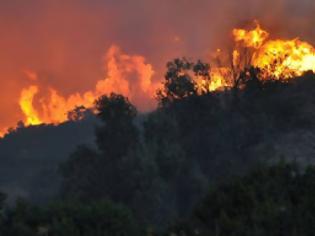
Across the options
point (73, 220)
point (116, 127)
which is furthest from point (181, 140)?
point (73, 220)

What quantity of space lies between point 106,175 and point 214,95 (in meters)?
15.9

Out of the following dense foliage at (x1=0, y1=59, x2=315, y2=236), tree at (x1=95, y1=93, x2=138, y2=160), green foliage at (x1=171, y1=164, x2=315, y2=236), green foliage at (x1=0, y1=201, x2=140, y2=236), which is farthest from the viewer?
tree at (x1=95, y1=93, x2=138, y2=160)

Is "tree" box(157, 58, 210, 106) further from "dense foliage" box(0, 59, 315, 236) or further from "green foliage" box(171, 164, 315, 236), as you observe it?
"green foliage" box(171, 164, 315, 236)

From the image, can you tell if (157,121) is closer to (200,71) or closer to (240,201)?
(200,71)

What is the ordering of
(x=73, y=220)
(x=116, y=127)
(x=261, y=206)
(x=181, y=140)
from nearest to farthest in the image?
1. (x=261, y=206)
2. (x=73, y=220)
3. (x=116, y=127)
4. (x=181, y=140)

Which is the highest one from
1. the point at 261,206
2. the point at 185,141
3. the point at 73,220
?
the point at 185,141

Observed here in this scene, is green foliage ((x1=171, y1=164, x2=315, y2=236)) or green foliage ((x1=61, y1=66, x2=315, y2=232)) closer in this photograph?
green foliage ((x1=171, y1=164, x2=315, y2=236))

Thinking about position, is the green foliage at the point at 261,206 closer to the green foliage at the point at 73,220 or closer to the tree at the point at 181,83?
the green foliage at the point at 73,220

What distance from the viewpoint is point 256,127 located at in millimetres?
63281

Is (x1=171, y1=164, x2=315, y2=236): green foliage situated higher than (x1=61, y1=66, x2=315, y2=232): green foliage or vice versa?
(x1=61, y1=66, x2=315, y2=232): green foliage

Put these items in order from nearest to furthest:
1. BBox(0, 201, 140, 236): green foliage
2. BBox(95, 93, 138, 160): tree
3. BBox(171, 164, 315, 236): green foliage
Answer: BBox(0, 201, 140, 236): green foliage → BBox(171, 164, 315, 236): green foliage → BBox(95, 93, 138, 160): tree

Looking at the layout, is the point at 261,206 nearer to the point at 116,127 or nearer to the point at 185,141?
the point at 116,127

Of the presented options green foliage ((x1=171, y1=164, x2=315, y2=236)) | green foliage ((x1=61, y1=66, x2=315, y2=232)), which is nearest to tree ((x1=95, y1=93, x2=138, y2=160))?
green foliage ((x1=61, y1=66, x2=315, y2=232))

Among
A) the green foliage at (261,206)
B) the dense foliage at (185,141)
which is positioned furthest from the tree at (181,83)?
the green foliage at (261,206)
